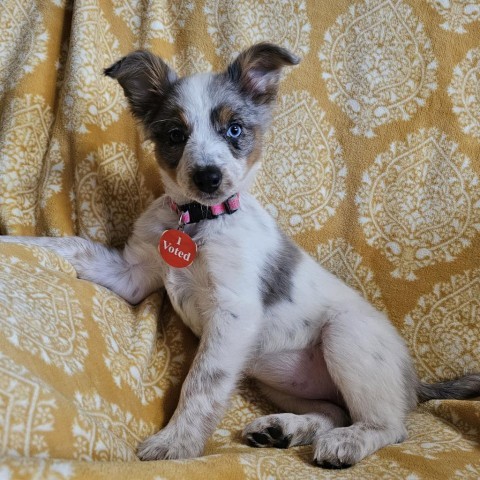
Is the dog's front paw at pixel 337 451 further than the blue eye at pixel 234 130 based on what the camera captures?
No

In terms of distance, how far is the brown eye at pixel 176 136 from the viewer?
8.00ft

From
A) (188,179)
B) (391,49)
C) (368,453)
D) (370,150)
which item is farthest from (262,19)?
(368,453)

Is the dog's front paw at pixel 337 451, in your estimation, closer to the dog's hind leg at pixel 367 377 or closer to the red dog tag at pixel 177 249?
the dog's hind leg at pixel 367 377

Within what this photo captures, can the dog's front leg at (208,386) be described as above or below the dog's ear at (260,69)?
below

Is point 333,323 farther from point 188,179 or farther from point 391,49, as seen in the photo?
point 391,49

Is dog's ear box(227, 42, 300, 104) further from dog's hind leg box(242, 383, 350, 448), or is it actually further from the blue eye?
dog's hind leg box(242, 383, 350, 448)

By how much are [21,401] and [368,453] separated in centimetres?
129

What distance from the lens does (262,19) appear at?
9.62 ft

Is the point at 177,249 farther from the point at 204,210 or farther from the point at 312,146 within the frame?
the point at 312,146

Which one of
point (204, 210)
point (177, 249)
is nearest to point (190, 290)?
point (177, 249)

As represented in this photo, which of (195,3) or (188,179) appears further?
(195,3)

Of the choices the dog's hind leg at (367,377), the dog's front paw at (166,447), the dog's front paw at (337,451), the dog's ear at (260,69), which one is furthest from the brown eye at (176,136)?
the dog's front paw at (337,451)

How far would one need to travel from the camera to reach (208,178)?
7.27ft

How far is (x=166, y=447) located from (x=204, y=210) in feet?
3.41
